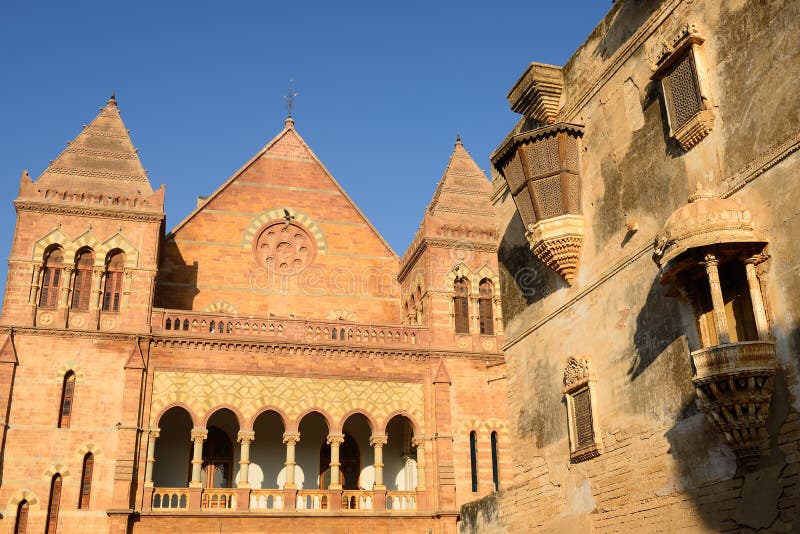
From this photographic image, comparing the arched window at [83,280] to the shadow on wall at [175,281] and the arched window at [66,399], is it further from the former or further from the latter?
the shadow on wall at [175,281]

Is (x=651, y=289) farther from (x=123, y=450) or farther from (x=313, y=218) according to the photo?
(x=313, y=218)

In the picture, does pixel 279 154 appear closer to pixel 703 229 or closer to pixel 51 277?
pixel 51 277

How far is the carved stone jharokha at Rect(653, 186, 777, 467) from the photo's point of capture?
7.72 m

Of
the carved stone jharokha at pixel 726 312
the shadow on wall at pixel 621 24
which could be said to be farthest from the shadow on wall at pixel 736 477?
the shadow on wall at pixel 621 24

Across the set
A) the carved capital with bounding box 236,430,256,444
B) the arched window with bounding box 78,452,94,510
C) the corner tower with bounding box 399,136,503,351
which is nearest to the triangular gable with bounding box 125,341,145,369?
the arched window with bounding box 78,452,94,510

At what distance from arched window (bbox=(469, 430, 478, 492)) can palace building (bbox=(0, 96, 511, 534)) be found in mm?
42

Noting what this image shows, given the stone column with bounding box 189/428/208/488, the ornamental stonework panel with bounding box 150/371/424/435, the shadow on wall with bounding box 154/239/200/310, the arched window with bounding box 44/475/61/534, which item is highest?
the shadow on wall with bounding box 154/239/200/310

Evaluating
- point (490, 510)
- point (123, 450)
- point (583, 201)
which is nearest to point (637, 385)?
point (583, 201)

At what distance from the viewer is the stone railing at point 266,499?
73.5 feet

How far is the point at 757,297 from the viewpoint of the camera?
7.98 m

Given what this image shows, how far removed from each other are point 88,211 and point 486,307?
462 inches

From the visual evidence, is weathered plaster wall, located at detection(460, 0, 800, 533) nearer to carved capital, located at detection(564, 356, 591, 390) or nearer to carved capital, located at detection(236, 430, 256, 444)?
carved capital, located at detection(564, 356, 591, 390)

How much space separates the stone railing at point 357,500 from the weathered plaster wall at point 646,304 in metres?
10.1

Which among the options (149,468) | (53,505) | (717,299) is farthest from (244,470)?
(717,299)
